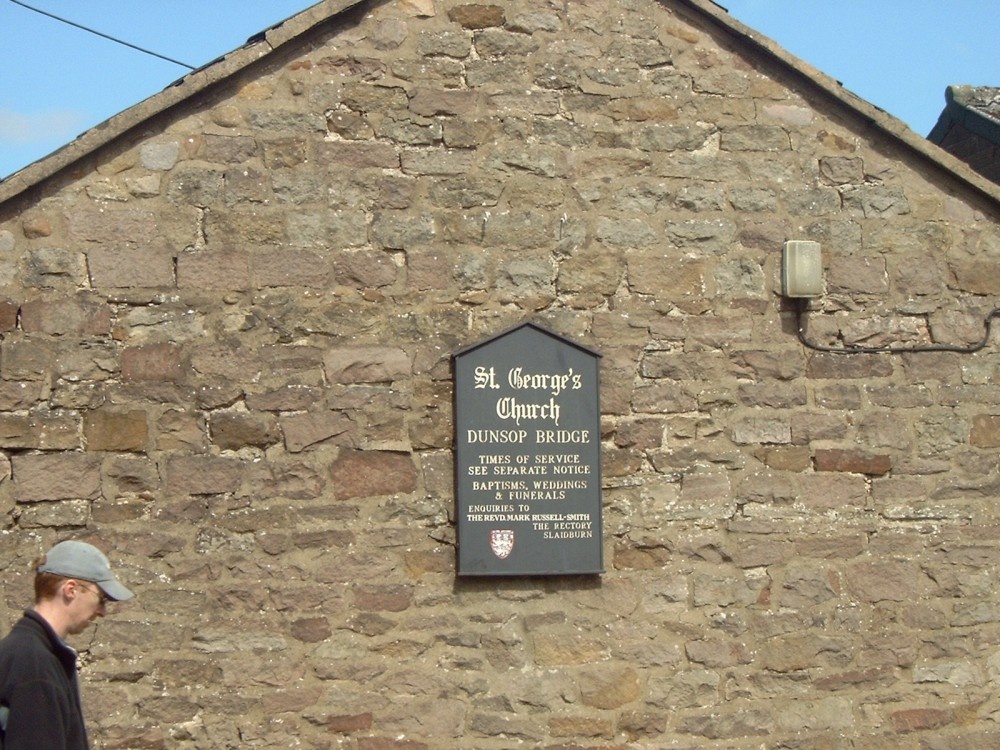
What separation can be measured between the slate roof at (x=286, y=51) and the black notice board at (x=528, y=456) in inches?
71.1

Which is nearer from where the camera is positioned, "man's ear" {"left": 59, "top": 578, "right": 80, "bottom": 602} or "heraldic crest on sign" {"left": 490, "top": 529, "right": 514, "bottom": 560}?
"man's ear" {"left": 59, "top": 578, "right": 80, "bottom": 602}

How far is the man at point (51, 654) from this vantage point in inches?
162

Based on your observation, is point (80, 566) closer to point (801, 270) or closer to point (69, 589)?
point (69, 589)

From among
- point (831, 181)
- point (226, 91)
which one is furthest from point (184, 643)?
point (831, 181)

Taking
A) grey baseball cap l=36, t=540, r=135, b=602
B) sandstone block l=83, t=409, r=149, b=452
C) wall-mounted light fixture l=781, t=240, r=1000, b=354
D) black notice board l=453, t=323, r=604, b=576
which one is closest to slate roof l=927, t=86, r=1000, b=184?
wall-mounted light fixture l=781, t=240, r=1000, b=354

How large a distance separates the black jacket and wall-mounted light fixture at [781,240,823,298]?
14.7 feet

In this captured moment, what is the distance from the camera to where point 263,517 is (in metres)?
6.84

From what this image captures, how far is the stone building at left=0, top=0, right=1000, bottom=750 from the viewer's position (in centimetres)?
675

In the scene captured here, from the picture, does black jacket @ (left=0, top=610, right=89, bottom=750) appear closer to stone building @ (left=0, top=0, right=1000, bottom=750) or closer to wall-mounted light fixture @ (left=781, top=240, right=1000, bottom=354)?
stone building @ (left=0, top=0, right=1000, bottom=750)

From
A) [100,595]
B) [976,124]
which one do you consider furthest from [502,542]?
[976,124]

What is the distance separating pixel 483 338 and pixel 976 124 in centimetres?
648

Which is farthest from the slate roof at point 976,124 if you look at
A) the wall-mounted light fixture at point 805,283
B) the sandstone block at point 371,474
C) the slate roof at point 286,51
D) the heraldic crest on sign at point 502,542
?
the sandstone block at point 371,474

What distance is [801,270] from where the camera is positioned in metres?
7.50

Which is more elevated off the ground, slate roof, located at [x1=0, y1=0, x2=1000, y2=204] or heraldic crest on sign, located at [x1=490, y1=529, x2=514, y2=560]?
slate roof, located at [x1=0, y1=0, x2=1000, y2=204]
